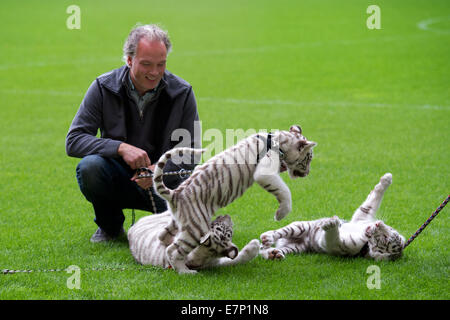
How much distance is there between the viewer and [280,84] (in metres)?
12.2

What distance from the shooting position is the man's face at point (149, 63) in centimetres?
435

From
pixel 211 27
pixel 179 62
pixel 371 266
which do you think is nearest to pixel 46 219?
pixel 371 266

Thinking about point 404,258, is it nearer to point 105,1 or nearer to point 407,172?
point 407,172

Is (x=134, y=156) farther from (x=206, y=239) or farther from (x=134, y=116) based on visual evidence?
A: (x=206, y=239)

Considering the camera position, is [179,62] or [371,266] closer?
[371,266]

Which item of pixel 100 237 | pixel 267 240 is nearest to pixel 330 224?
pixel 267 240

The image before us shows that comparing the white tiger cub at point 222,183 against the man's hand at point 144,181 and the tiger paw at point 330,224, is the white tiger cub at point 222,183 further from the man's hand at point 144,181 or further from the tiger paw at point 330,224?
the man's hand at point 144,181

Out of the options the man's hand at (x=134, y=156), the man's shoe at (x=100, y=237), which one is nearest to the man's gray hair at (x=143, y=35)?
the man's hand at (x=134, y=156)

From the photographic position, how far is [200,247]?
151 inches

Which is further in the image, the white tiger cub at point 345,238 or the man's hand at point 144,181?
the man's hand at point 144,181

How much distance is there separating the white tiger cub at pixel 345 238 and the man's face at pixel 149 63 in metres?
1.29

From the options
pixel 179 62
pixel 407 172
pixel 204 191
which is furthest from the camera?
pixel 179 62

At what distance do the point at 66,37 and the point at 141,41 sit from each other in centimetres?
1453

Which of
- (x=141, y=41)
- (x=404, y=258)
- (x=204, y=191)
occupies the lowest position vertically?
(x=404, y=258)
